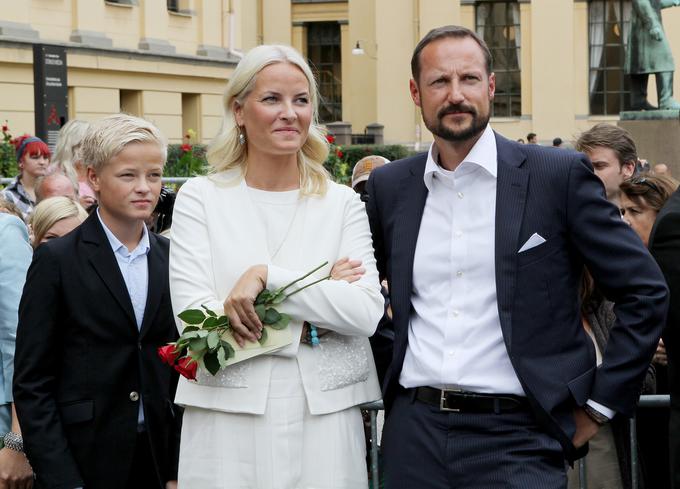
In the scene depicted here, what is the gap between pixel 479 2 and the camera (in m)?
39.6

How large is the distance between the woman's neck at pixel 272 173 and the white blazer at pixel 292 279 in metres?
0.05

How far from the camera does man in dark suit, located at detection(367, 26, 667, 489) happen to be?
3.47 m

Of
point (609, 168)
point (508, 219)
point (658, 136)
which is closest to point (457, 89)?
point (508, 219)

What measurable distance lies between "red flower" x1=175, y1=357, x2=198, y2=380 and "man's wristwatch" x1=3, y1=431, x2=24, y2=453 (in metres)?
1.06

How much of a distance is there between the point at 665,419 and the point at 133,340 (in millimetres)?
2209

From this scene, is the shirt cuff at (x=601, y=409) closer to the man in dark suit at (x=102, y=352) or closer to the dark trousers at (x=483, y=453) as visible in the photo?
the dark trousers at (x=483, y=453)

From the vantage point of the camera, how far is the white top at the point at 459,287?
3498 mm

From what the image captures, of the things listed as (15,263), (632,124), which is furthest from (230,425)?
(632,124)

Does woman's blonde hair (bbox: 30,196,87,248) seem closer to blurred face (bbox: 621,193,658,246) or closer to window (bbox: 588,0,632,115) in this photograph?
blurred face (bbox: 621,193,658,246)

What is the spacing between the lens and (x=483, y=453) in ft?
11.4

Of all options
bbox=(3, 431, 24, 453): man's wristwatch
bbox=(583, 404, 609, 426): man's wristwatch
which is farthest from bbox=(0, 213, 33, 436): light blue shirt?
bbox=(583, 404, 609, 426): man's wristwatch

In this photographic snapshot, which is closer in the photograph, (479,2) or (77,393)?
(77,393)

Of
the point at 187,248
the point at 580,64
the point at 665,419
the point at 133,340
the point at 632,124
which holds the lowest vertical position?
the point at 665,419

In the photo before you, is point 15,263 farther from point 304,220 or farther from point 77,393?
point 304,220
